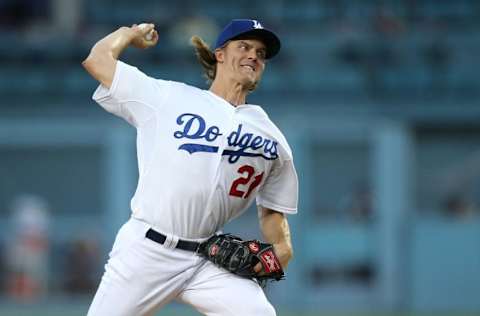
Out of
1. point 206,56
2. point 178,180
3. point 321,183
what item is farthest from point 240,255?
point 321,183

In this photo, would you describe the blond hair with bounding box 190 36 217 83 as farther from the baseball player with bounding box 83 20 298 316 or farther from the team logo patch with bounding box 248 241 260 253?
the team logo patch with bounding box 248 241 260 253

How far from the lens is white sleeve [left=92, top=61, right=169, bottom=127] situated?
4.84 m

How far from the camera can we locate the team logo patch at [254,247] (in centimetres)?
495

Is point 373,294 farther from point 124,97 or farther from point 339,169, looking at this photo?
point 124,97

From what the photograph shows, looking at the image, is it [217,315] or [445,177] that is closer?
[217,315]

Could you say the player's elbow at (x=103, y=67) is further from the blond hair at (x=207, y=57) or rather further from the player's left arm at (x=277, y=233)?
the player's left arm at (x=277, y=233)

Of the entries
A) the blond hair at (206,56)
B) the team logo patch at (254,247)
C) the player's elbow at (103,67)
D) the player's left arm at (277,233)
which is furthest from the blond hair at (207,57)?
the team logo patch at (254,247)

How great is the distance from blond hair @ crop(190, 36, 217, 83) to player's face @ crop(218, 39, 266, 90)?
0.14m

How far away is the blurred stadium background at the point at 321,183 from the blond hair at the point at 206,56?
697 centimetres

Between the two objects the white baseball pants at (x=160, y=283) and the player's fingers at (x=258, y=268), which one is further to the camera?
the player's fingers at (x=258, y=268)

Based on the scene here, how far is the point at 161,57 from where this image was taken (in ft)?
50.8

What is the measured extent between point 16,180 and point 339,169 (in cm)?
379

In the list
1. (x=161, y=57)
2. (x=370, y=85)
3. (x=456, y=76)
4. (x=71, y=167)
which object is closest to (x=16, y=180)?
(x=71, y=167)

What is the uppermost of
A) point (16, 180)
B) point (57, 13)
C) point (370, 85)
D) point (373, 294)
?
point (57, 13)
